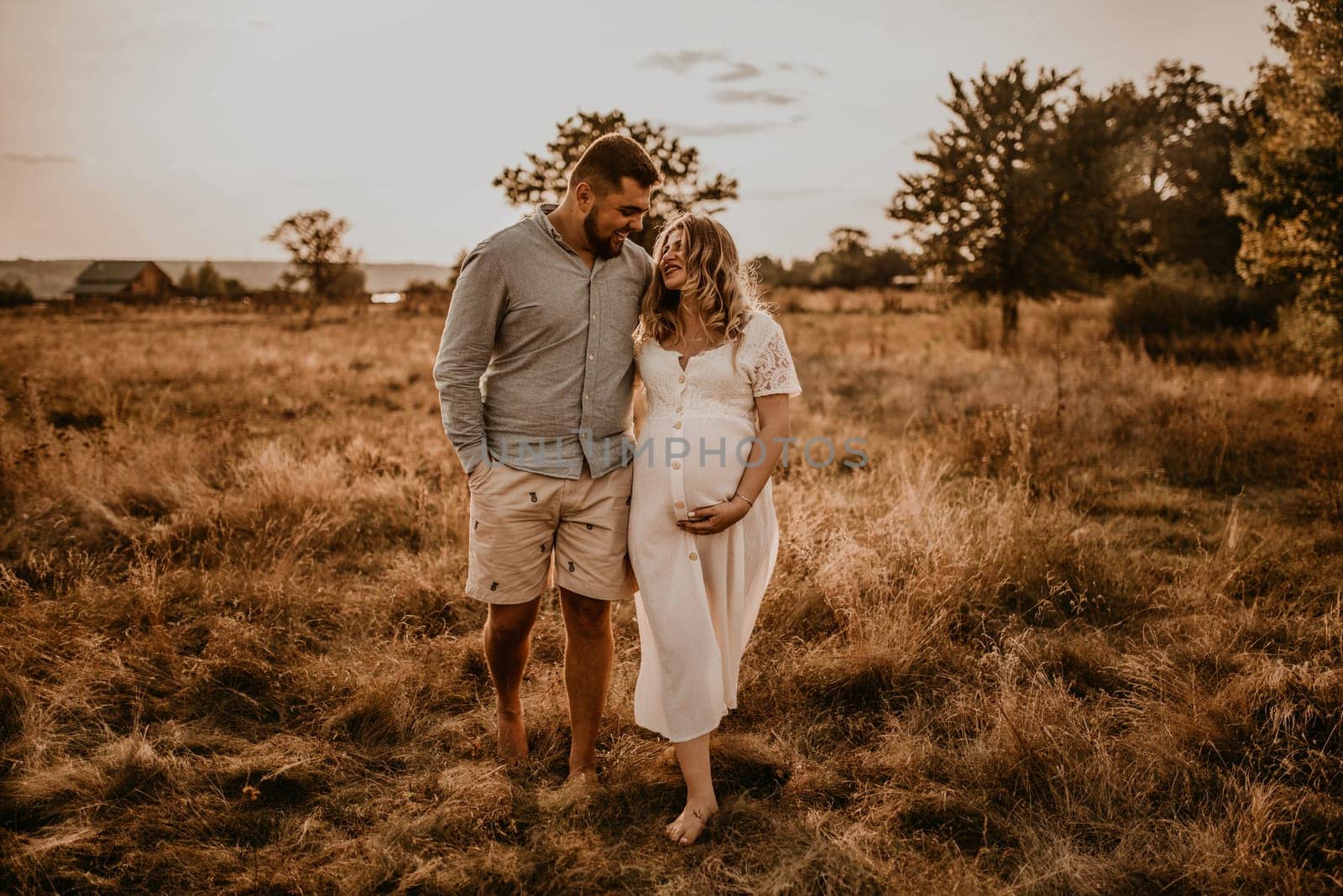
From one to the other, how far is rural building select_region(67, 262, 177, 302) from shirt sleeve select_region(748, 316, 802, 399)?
175ft

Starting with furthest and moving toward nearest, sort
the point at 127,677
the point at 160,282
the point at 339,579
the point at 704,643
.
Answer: the point at 160,282 → the point at 339,579 → the point at 127,677 → the point at 704,643

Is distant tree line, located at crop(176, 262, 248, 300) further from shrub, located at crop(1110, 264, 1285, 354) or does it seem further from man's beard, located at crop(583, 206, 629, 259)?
man's beard, located at crop(583, 206, 629, 259)

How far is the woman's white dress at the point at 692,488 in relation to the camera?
269 centimetres

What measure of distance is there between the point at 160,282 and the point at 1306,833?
2771 inches

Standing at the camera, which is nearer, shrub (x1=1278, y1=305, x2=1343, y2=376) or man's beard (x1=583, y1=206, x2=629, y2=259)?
man's beard (x1=583, y1=206, x2=629, y2=259)

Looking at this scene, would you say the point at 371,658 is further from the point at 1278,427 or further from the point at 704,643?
the point at 1278,427

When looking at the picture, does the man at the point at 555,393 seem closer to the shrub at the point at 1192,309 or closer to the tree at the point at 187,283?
the shrub at the point at 1192,309

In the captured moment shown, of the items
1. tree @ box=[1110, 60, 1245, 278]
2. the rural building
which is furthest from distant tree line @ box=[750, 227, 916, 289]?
the rural building

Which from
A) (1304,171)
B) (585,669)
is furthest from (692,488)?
(1304,171)

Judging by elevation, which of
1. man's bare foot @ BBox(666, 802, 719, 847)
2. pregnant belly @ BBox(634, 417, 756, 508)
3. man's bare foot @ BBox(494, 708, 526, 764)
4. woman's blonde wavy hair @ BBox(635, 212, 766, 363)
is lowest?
man's bare foot @ BBox(666, 802, 719, 847)

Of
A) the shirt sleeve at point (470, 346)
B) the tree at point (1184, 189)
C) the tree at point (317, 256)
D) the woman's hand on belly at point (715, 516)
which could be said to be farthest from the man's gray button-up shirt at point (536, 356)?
the tree at point (317, 256)

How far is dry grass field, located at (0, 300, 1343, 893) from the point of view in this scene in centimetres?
251

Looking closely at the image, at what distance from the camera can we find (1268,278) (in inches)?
429

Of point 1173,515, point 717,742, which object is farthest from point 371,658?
point 1173,515
